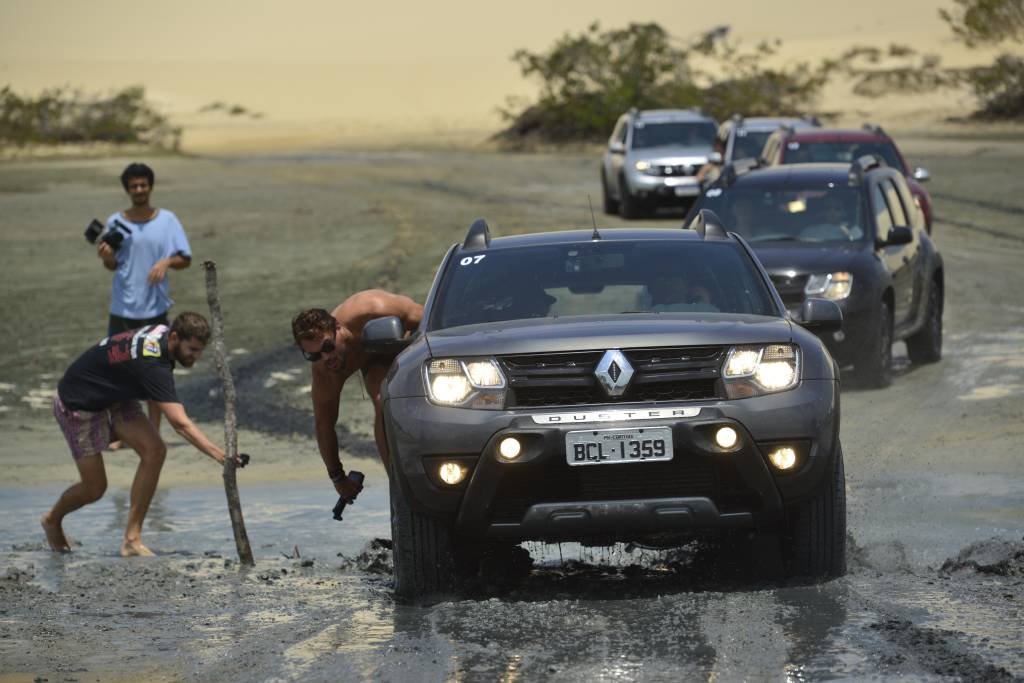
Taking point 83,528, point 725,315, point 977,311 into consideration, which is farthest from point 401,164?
point 725,315

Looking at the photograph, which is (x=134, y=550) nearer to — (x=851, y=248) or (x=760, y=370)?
(x=760, y=370)

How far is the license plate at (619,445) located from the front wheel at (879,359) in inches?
271

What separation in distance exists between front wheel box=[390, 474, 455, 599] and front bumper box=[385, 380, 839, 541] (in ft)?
0.63

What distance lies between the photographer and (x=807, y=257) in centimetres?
1388

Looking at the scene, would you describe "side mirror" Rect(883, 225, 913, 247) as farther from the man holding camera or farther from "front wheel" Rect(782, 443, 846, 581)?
"front wheel" Rect(782, 443, 846, 581)

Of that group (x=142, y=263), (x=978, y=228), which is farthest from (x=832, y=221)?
(x=978, y=228)

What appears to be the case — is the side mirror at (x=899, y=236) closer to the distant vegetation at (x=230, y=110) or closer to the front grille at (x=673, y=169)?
the front grille at (x=673, y=169)

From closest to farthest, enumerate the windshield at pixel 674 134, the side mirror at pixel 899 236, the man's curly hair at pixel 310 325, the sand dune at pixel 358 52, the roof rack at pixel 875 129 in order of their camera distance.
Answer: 1. the man's curly hair at pixel 310 325
2. the side mirror at pixel 899 236
3. the roof rack at pixel 875 129
4. the windshield at pixel 674 134
5. the sand dune at pixel 358 52

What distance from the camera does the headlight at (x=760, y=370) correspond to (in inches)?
280

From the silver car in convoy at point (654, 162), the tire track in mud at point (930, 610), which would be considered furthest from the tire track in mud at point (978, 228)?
the tire track in mud at point (930, 610)

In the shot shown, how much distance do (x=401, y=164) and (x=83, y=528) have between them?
3454cm

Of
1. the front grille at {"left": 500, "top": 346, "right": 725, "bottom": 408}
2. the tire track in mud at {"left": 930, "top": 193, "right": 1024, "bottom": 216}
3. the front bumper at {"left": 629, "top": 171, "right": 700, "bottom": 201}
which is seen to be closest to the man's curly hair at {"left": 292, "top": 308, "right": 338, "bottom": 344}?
the front grille at {"left": 500, "top": 346, "right": 725, "bottom": 408}

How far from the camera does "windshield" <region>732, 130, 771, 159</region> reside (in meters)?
28.3

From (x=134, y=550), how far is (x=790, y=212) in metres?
6.79
